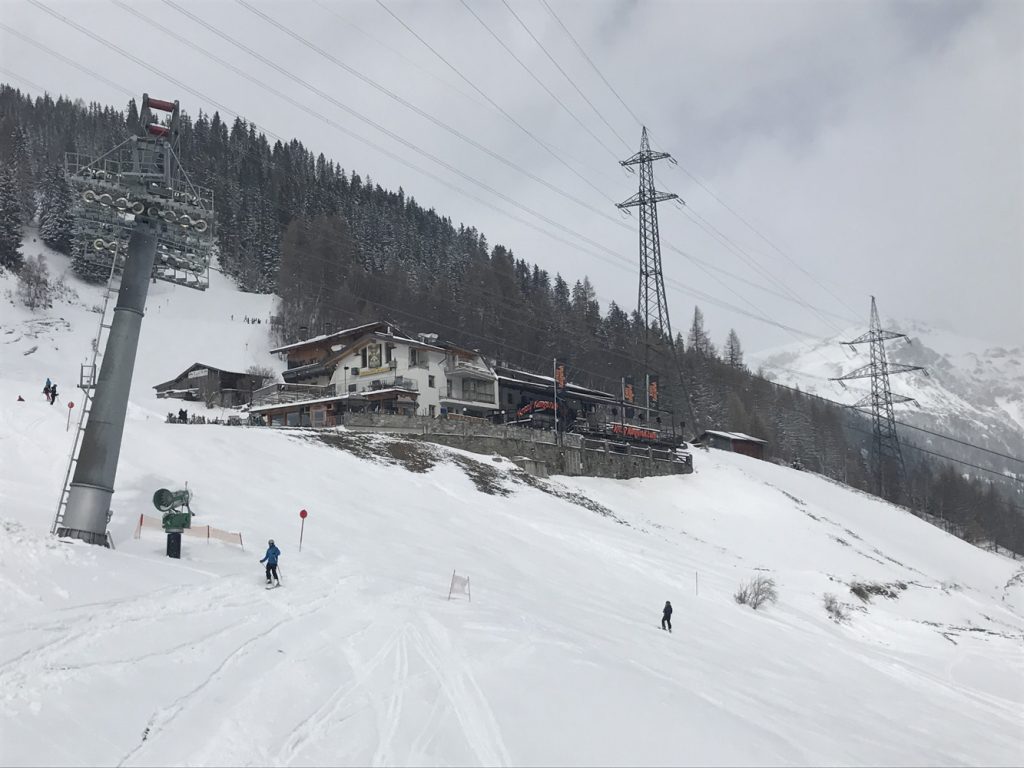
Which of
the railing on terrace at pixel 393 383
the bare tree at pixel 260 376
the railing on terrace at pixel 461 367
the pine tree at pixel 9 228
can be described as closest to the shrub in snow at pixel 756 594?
the railing on terrace at pixel 393 383

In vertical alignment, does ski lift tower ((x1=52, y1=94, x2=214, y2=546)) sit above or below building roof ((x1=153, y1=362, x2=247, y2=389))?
below

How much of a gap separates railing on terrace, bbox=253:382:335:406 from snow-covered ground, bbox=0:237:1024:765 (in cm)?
2192

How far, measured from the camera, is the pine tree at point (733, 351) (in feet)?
538

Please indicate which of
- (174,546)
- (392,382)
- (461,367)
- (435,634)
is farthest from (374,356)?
(435,634)

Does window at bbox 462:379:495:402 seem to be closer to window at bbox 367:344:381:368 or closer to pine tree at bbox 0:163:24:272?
window at bbox 367:344:381:368

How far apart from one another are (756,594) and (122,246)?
91.8 ft

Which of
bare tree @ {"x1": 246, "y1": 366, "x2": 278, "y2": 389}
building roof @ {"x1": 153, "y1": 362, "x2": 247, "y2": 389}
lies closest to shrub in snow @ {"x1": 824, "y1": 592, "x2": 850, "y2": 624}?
building roof @ {"x1": 153, "y1": 362, "x2": 247, "y2": 389}

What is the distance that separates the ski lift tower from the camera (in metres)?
18.9

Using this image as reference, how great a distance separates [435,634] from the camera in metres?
15.3

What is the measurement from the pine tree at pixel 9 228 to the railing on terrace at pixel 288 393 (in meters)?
49.3

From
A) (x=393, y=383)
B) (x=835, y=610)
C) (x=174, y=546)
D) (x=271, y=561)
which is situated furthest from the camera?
(x=393, y=383)

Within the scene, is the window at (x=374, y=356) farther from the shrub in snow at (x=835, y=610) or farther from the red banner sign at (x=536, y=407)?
the shrub in snow at (x=835, y=610)

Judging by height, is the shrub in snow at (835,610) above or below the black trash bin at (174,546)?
below

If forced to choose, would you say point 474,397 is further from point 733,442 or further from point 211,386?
point 733,442
